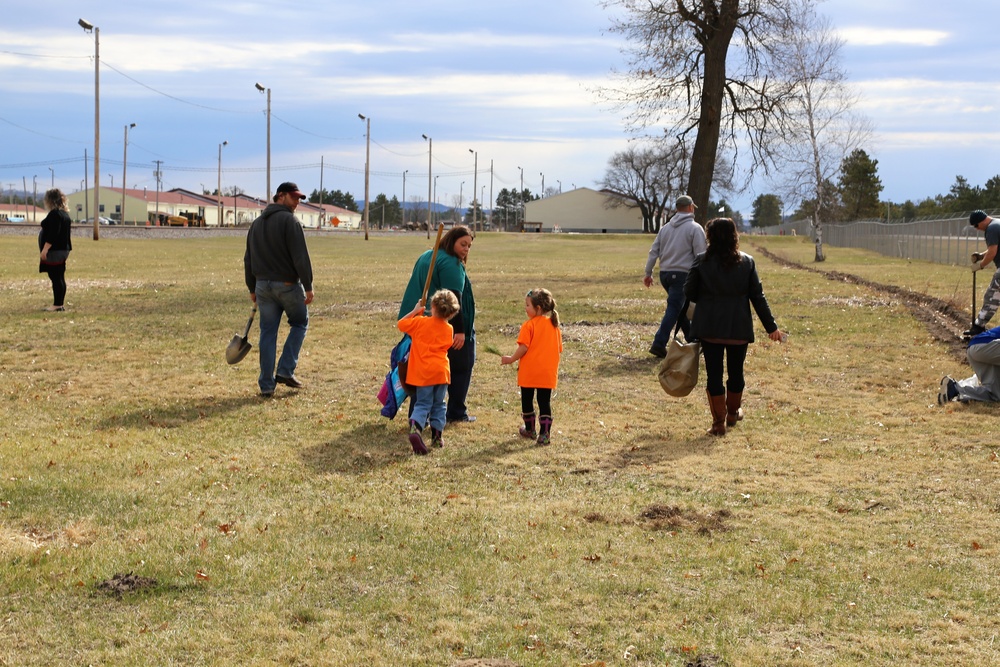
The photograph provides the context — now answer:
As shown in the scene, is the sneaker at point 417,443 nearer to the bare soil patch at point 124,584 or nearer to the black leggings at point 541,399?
the black leggings at point 541,399

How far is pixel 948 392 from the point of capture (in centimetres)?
1029

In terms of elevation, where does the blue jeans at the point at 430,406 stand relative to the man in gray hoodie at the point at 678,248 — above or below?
below

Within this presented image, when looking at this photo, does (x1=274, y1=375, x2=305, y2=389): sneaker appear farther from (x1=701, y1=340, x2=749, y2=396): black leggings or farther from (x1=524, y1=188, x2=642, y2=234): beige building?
(x1=524, y1=188, x2=642, y2=234): beige building

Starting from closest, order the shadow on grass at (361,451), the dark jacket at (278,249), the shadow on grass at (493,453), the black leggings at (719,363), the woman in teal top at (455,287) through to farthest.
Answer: the shadow on grass at (361,451), the shadow on grass at (493,453), the woman in teal top at (455,287), the black leggings at (719,363), the dark jacket at (278,249)

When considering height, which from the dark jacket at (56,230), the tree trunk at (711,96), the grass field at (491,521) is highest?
the tree trunk at (711,96)

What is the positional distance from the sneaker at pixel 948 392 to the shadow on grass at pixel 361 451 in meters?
5.37

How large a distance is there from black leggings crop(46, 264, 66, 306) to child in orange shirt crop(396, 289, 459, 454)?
33.3 ft

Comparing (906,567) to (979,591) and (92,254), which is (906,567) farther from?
(92,254)

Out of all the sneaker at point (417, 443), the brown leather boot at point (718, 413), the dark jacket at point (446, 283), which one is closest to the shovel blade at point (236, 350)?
the dark jacket at point (446, 283)

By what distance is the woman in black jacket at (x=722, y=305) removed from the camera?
29.0 ft

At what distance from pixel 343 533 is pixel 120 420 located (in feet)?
13.3

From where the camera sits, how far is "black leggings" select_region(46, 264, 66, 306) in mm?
16562

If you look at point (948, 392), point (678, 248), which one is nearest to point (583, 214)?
point (678, 248)

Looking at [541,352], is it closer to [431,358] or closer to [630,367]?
[431,358]
